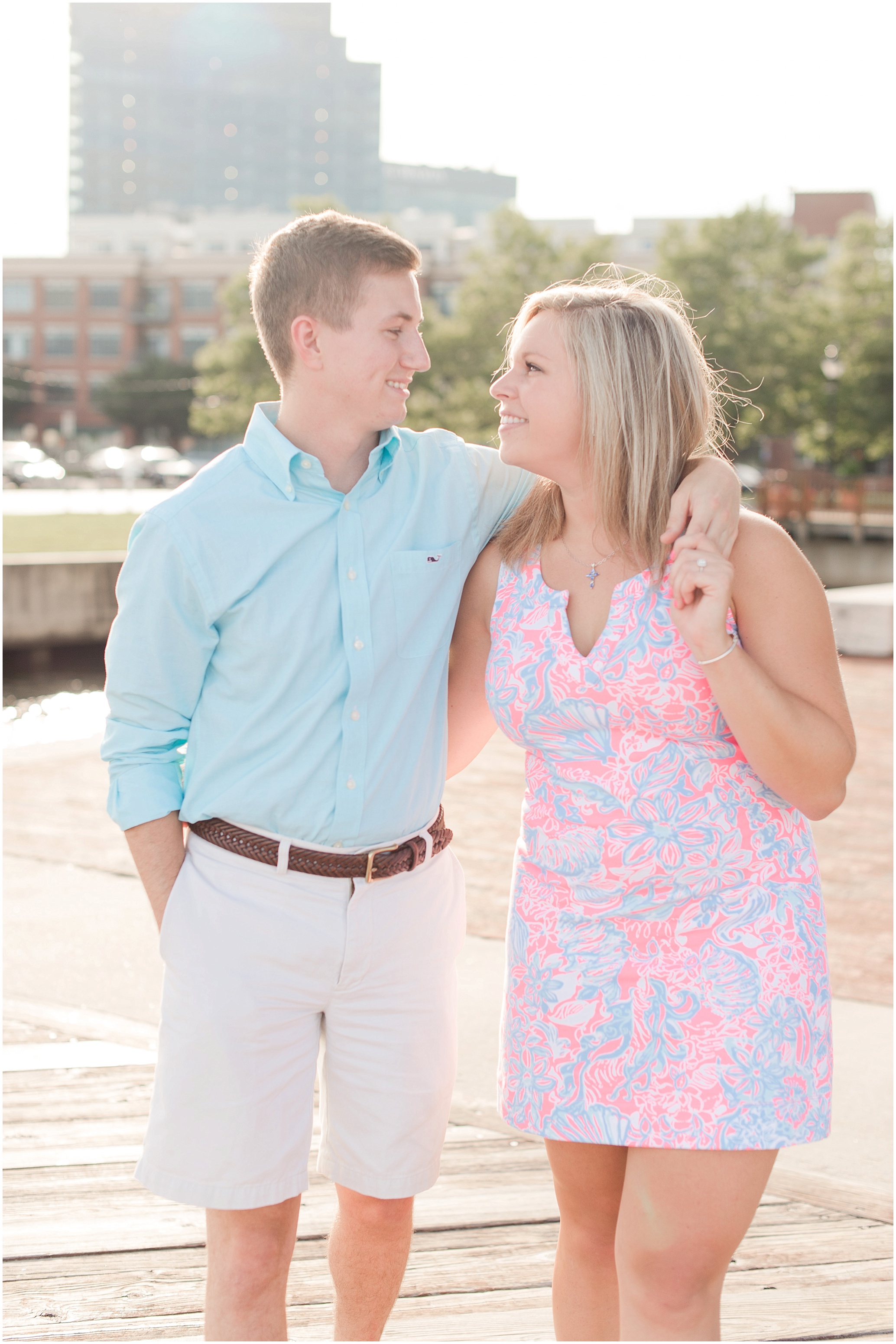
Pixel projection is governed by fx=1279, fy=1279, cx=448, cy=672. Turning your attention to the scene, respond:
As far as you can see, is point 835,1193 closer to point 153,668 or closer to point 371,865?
point 371,865

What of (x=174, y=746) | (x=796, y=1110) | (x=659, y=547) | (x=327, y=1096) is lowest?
(x=327, y=1096)

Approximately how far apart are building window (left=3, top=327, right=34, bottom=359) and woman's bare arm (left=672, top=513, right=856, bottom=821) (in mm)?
92179

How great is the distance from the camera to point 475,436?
1384 inches

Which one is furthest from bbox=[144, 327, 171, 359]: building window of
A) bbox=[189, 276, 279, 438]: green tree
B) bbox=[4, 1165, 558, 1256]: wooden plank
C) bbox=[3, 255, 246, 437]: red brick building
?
bbox=[4, 1165, 558, 1256]: wooden plank

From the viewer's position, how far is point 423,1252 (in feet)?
9.33

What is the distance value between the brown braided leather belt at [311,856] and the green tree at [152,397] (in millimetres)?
80690

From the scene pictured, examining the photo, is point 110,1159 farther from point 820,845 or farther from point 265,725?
point 820,845

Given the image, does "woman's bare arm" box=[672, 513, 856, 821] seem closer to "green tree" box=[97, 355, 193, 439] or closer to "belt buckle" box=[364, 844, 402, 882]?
"belt buckle" box=[364, 844, 402, 882]

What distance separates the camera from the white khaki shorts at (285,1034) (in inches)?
83.4

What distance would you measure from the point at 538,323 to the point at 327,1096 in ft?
4.64

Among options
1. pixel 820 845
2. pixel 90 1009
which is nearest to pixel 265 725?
pixel 90 1009

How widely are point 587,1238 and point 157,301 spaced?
90178 millimetres

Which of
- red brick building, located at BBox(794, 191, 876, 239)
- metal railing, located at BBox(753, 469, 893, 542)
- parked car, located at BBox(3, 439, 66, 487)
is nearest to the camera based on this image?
metal railing, located at BBox(753, 469, 893, 542)

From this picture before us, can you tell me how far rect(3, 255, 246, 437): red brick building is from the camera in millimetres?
84688
